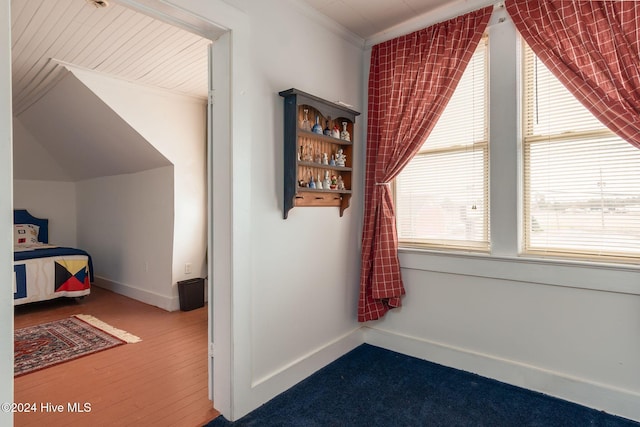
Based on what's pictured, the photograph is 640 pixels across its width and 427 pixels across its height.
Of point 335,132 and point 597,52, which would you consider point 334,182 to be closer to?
point 335,132

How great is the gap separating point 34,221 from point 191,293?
3.14 m

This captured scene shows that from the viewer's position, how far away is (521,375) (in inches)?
86.5

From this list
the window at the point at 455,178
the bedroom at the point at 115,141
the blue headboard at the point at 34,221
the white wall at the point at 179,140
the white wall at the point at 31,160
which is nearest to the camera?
the window at the point at 455,178

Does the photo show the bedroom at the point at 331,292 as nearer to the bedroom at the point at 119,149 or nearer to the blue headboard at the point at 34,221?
the bedroom at the point at 119,149

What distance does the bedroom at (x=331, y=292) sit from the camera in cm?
192

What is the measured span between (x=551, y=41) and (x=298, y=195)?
67.7 inches

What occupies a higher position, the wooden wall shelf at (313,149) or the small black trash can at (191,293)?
the wooden wall shelf at (313,149)

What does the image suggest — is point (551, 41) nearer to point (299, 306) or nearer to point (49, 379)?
point (299, 306)

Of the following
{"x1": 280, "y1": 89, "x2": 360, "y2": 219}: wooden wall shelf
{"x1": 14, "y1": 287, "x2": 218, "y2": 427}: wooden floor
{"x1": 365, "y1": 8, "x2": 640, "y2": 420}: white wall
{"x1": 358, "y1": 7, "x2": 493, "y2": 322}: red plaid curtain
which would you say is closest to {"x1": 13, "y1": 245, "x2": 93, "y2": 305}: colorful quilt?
{"x1": 14, "y1": 287, "x2": 218, "y2": 427}: wooden floor

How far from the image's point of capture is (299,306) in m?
2.33

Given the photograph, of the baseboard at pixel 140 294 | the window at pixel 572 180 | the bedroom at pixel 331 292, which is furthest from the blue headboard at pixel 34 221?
the window at pixel 572 180

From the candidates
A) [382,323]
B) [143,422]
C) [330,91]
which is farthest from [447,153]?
[143,422]

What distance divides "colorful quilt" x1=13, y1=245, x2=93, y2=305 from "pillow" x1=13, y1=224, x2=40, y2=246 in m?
0.99

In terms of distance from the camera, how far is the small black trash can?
3.83 metres
